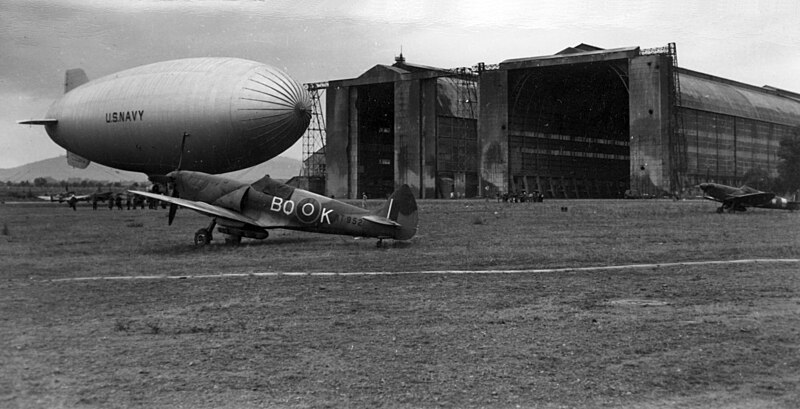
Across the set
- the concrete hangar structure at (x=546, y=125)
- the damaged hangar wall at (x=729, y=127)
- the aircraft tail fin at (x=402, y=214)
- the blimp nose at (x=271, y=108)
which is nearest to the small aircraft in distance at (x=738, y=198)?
the blimp nose at (x=271, y=108)

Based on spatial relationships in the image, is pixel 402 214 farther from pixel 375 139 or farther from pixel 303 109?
pixel 375 139

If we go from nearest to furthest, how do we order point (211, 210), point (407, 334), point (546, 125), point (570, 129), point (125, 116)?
point (407, 334) < point (211, 210) < point (125, 116) < point (546, 125) < point (570, 129)

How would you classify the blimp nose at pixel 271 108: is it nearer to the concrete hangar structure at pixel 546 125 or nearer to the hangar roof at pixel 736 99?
the concrete hangar structure at pixel 546 125

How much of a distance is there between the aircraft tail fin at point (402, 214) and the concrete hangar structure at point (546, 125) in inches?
2127

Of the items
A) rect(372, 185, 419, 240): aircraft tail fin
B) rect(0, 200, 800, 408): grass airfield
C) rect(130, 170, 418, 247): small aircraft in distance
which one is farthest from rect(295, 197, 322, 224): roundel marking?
rect(0, 200, 800, 408): grass airfield

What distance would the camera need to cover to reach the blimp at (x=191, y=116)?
37656mm

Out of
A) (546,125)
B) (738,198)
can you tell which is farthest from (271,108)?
(546,125)

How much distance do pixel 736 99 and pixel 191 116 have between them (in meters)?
79.0

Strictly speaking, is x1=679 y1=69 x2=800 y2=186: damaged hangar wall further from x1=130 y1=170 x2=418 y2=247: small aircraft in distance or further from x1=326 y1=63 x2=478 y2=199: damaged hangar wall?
x1=130 y1=170 x2=418 y2=247: small aircraft in distance

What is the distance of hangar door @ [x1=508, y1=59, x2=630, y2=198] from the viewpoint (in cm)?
8119

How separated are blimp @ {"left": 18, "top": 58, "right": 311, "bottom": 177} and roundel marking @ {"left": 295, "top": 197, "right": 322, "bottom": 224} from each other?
Result: 17.5m

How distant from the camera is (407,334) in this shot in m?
8.33

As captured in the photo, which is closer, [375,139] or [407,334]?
[407,334]

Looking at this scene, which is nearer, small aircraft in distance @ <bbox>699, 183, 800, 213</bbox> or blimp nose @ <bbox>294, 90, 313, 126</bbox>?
small aircraft in distance @ <bbox>699, 183, 800, 213</bbox>
